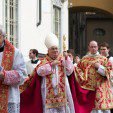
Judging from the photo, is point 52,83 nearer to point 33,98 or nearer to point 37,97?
point 37,97

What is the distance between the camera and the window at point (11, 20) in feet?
45.2

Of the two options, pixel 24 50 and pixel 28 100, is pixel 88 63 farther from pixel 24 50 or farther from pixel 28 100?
pixel 24 50

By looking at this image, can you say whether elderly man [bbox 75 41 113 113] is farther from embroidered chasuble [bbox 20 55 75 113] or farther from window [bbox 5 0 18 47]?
window [bbox 5 0 18 47]

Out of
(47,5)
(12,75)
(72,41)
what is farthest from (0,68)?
(72,41)

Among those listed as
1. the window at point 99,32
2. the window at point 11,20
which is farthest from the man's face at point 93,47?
the window at point 99,32

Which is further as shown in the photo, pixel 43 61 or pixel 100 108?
pixel 100 108

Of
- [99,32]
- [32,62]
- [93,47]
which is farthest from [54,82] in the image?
[99,32]

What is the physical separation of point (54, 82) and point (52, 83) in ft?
0.12

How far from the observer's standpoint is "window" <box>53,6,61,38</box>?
59.6ft

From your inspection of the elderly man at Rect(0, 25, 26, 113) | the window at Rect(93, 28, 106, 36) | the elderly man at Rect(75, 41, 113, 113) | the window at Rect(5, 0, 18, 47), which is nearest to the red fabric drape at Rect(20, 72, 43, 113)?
the elderly man at Rect(75, 41, 113, 113)

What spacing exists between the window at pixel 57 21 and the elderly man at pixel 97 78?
811cm

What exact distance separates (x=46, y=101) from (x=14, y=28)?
603 centimetres

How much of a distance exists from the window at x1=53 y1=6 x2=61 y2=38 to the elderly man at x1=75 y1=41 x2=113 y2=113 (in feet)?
26.6

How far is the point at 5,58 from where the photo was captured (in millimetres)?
6574
